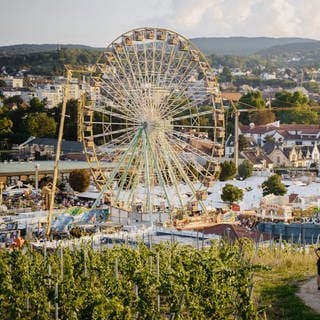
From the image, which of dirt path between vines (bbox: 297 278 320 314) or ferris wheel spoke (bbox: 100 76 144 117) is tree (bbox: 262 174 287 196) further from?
dirt path between vines (bbox: 297 278 320 314)

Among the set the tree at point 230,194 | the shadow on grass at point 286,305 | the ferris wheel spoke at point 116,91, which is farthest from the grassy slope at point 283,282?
the tree at point 230,194

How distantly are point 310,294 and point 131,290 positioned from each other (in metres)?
3.10

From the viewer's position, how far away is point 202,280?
10.8 meters

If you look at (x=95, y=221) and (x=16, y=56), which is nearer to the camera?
(x=95, y=221)

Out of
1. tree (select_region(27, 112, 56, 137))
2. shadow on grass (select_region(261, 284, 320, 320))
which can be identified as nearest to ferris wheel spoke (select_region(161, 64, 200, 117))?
A: shadow on grass (select_region(261, 284, 320, 320))

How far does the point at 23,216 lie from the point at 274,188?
12714 mm

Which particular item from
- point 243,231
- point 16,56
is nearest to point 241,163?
point 243,231

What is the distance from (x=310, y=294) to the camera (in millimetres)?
12523

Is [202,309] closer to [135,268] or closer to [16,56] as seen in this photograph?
[135,268]

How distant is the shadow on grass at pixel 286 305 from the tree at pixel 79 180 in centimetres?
2274

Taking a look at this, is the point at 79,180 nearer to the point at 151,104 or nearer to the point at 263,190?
the point at 263,190

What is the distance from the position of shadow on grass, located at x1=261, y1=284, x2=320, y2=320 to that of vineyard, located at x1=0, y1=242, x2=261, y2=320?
0.84 meters

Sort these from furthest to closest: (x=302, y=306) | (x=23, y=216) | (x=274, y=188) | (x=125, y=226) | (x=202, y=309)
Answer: (x=274, y=188)
(x=23, y=216)
(x=125, y=226)
(x=302, y=306)
(x=202, y=309)

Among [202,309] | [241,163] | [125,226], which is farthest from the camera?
[241,163]
